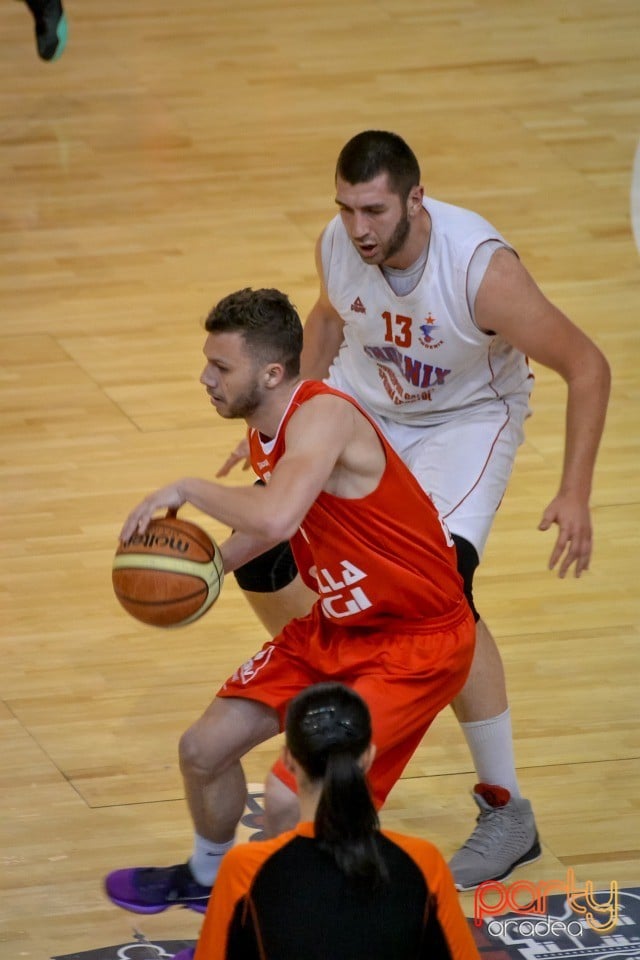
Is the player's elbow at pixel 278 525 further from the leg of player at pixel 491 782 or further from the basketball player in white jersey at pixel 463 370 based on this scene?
the leg of player at pixel 491 782

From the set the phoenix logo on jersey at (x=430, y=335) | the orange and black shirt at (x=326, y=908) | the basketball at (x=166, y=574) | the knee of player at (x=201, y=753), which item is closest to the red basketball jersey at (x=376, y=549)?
the basketball at (x=166, y=574)

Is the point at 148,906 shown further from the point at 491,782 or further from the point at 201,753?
the point at 491,782

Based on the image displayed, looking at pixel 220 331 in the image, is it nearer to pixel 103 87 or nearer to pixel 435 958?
pixel 435 958

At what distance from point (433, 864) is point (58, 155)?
6.68 metres

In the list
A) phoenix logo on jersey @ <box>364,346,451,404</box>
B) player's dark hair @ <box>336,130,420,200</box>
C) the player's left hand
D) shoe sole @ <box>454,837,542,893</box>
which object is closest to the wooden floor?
shoe sole @ <box>454,837,542,893</box>

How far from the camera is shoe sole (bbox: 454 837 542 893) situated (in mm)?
4086

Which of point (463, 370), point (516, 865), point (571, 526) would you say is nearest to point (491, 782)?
point (516, 865)

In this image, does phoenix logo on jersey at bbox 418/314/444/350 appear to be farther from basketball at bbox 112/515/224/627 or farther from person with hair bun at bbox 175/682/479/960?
person with hair bun at bbox 175/682/479/960

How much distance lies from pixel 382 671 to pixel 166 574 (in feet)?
1.72

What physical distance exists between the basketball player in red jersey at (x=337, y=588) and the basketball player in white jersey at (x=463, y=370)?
0.38 m

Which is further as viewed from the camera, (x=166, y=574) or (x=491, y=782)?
(x=491, y=782)

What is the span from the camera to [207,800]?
3.71 meters

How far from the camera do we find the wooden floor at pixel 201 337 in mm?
4406

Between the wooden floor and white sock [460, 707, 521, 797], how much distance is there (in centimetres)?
19
